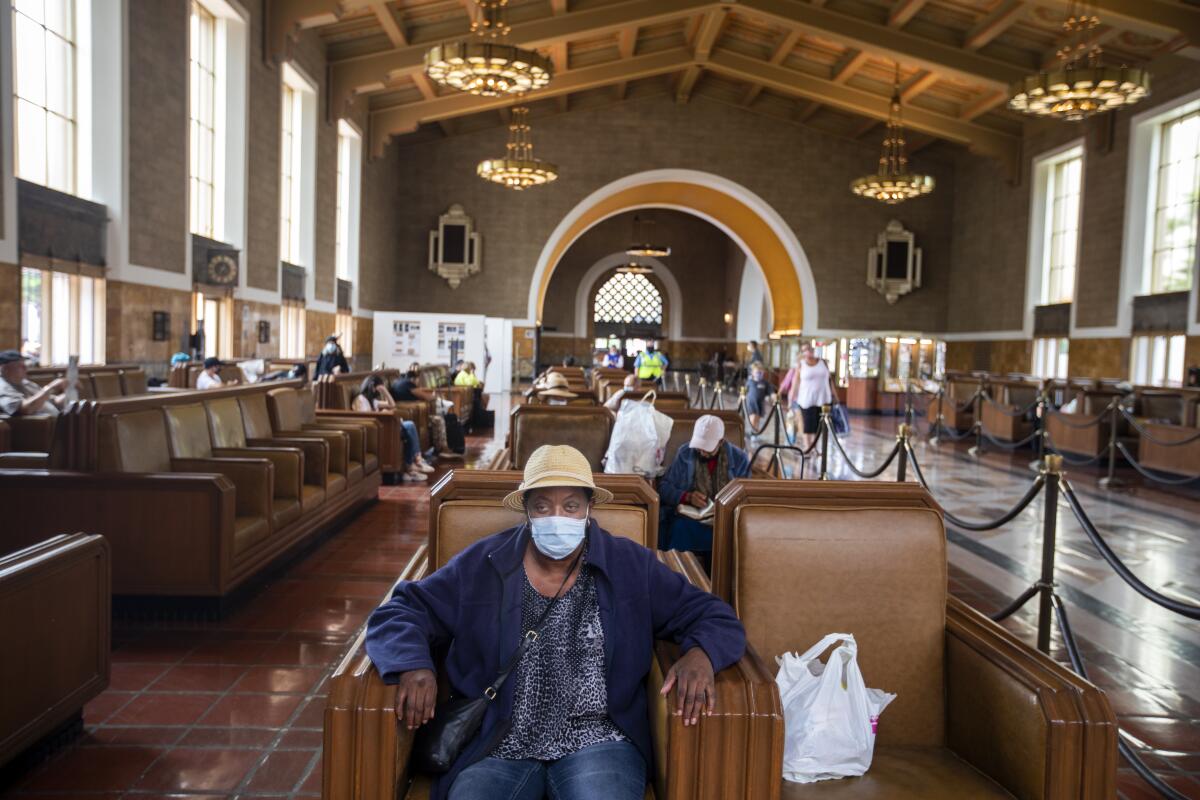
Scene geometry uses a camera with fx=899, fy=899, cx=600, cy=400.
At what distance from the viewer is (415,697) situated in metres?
1.80

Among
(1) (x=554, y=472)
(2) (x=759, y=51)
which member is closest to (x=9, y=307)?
(1) (x=554, y=472)

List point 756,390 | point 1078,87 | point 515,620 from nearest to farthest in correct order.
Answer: point 515,620 < point 1078,87 < point 756,390

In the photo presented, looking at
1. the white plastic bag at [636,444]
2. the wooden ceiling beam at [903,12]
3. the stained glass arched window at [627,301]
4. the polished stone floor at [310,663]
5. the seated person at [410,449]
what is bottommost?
the polished stone floor at [310,663]

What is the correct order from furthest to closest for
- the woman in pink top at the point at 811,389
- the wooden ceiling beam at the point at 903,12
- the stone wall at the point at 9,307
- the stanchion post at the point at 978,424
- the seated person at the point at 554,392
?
the wooden ceiling beam at the point at 903,12, the stanchion post at the point at 978,424, the woman in pink top at the point at 811,389, the seated person at the point at 554,392, the stone wall at the point at 9,307

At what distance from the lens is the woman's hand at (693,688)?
1.80 metres

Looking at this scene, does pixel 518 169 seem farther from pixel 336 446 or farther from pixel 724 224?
pixel 336 446

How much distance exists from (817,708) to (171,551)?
10.9ft

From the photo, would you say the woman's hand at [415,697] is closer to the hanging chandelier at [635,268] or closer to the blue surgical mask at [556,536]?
the blue surgical mask at [556,536]

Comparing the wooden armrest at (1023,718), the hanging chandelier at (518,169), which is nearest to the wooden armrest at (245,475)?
the wooden armrest at (1023,718)

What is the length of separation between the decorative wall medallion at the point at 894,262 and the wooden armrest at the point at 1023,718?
22295mm

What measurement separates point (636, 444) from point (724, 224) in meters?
22.4

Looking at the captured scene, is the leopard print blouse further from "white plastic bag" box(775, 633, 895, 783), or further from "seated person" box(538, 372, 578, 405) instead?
"seated person" box(538, 372, 578, 405)

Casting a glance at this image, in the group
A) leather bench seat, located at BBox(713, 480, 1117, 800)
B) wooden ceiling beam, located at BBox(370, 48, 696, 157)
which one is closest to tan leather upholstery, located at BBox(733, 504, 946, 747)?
leather bench seat, located at BBox(713, 480, 1117, 800)

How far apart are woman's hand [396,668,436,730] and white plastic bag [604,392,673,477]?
3.35m
